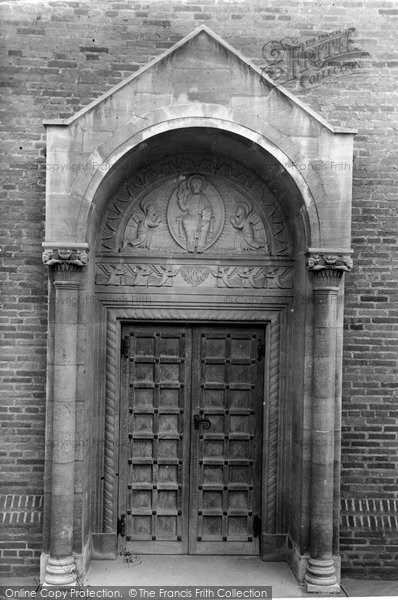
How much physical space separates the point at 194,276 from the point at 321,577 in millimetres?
3418

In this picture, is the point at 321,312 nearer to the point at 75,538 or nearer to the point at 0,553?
the point at 75,538

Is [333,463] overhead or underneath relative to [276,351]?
underneath

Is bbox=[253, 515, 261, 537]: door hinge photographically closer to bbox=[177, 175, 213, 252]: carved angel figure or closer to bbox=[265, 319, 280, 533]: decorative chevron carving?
bbox=[265, 319, 280, 533]: decorative chevron carving

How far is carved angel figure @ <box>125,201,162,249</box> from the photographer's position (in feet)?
22.2

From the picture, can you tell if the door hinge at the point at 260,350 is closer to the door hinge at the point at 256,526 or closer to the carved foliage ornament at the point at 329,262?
the carved foliage ornament at the point at 329,262

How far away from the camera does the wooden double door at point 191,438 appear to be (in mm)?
6832

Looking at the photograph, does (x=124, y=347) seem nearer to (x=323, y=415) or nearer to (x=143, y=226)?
(x=143, y=226)

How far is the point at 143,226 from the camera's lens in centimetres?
679

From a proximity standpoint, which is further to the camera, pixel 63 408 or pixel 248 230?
pixel 248 230

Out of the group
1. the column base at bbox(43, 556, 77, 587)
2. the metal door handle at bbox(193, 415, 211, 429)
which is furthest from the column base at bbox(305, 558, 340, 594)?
the column base at bbox(43, 556, 77, 587)

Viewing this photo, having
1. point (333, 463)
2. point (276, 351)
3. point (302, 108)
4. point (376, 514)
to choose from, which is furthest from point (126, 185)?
point (376, 514)

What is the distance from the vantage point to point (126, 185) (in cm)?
671

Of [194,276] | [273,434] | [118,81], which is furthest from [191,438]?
[118,81]

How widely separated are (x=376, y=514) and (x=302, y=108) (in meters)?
4.55
